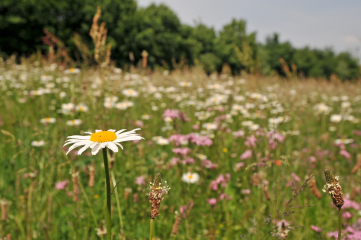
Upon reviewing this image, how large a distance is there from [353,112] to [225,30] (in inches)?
1705

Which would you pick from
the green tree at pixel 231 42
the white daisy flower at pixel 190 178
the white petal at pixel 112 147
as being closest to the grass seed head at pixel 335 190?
the white petal at pixel 112 147

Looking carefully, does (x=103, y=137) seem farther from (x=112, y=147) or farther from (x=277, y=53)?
(x=277, y=53)

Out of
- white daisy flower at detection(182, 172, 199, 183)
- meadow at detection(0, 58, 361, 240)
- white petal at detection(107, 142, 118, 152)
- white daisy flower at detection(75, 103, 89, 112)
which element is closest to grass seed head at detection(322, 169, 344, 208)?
meadow at detection(0, 58, 361, 240)

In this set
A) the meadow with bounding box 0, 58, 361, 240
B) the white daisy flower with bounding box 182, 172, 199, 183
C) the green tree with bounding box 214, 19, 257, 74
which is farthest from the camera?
the green tree with bounding box 214, 19, 257, 74

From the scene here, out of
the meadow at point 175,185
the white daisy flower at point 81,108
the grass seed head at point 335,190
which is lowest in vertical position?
the meadow at point 175,185

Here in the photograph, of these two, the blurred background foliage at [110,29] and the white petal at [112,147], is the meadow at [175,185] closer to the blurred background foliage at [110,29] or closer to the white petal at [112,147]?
the white petal at [112,147]

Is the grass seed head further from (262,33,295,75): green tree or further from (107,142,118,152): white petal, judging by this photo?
(262,33,295,75): green tree

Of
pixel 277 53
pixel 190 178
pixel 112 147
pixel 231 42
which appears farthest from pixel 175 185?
pixel 277 53

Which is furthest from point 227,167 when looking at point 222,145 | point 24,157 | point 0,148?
point 0,148

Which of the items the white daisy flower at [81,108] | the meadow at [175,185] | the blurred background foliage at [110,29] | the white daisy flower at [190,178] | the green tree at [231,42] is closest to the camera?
the meadow at [175,185]

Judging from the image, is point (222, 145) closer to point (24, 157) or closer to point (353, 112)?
point (24, 157)

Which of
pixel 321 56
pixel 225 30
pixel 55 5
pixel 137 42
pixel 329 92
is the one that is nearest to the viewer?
pixel 329 92

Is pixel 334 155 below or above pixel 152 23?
below

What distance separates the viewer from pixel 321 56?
65.6 metres
